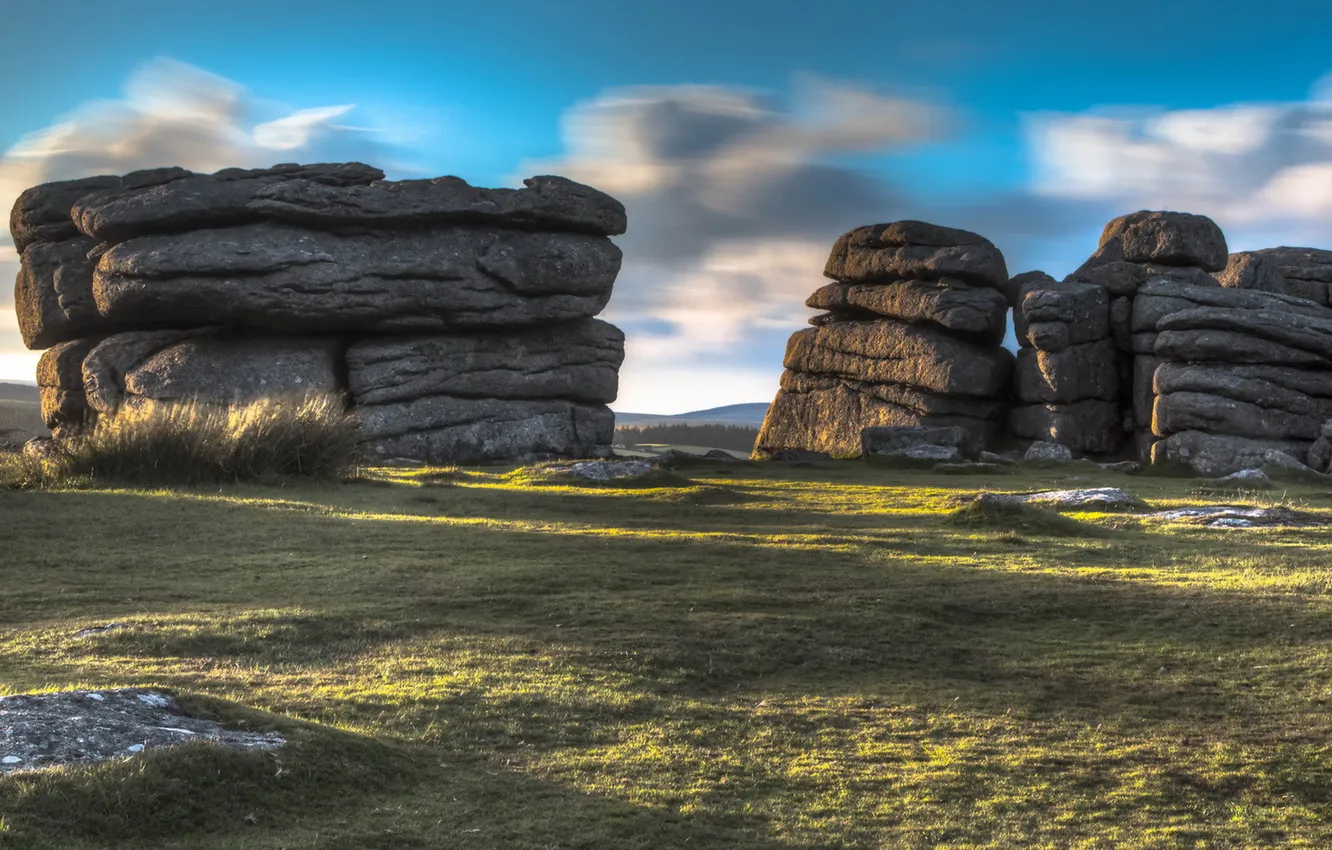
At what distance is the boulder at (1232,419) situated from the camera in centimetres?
3634

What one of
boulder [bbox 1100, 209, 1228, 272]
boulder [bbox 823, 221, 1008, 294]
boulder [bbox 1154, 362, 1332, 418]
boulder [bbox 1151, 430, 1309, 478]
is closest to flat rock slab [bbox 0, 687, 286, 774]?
boulder [bbox 1151, 430, 1309, 478]

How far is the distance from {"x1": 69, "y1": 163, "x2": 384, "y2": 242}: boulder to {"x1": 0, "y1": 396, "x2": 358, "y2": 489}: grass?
13994 mm

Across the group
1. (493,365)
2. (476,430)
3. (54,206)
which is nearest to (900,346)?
(493,365)

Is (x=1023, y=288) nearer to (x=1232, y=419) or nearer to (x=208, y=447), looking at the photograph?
(x=1232, y=419)

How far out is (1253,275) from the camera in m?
45.3

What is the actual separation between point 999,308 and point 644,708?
38051 millimetres

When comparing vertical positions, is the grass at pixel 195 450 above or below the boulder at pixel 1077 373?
below

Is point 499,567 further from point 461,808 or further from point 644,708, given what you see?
point 461,808

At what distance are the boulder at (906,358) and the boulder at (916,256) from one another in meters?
1.94

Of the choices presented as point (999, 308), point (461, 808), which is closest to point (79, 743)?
point (461, 808)

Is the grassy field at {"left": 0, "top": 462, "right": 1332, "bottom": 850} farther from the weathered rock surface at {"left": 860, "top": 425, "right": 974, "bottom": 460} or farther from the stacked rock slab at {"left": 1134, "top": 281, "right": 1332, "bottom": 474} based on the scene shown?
the weathered rock surface at {"left": 860, "top": 425, "right": 974, "bottom": 460}

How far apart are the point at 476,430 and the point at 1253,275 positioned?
93.9ft

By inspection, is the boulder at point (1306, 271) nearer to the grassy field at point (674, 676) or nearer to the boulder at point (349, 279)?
the boulder at point (349, 279)

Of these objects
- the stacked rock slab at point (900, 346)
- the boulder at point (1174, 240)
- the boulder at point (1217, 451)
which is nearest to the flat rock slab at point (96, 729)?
the boulder at point (1217, 451)
